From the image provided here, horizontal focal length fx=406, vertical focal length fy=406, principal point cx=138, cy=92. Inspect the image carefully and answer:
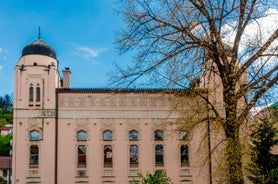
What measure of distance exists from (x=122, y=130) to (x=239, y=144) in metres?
16.3

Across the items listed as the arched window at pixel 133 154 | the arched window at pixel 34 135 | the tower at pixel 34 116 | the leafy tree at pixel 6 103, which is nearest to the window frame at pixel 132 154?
the arched window at pixel 133 154

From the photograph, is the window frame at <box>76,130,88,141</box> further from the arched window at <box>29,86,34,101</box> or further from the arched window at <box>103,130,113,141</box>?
the arched window at <box>29,86,34,101</box>

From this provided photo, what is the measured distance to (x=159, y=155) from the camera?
2775 centimetres

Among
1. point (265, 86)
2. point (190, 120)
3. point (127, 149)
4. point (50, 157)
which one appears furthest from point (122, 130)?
point (265, 86)

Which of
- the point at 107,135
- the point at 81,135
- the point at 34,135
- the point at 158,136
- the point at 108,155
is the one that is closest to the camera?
the point at 34,135

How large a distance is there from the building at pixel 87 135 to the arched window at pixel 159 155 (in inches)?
2.7

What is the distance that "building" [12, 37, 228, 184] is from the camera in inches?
1059

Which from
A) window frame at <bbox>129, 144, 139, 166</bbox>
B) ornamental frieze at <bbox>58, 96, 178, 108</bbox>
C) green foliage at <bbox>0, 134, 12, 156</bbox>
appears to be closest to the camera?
window frame at <bbox>129, 144, 139, 166</bbox>

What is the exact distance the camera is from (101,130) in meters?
27.5

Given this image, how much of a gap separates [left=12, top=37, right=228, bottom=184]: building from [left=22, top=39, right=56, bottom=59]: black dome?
0.23 ft

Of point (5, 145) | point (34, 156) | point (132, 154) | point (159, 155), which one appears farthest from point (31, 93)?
point (5, 145)

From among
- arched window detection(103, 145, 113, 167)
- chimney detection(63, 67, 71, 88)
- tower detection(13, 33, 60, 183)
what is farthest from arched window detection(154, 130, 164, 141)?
chimney detection(63, 67, 71, 88)

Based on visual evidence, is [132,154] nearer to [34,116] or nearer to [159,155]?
[159,155]

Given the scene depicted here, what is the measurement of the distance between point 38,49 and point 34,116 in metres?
4.68
